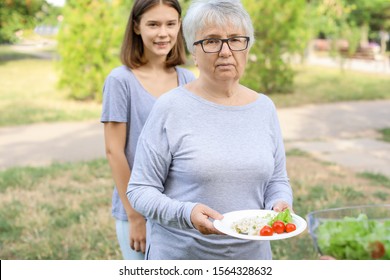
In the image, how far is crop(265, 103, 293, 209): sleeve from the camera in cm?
200

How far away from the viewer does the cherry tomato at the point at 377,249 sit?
4.61ft

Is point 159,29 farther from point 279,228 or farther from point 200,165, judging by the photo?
point 279,228

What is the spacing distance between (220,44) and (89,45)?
11.0 meters

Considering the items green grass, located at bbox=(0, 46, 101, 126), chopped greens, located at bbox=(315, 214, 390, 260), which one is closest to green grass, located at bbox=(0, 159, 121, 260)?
chopped greens, located at bbox=(315, 214, 390, 260)

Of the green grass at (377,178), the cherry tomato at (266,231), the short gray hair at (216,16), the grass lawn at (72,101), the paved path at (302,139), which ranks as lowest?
the grass lawn at (72,101)

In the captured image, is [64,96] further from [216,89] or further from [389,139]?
[216,89]

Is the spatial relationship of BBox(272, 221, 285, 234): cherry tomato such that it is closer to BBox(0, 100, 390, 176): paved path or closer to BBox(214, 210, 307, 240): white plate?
BBox(214, 210, 307, 240): white plate

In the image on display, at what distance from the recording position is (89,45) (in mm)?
12508

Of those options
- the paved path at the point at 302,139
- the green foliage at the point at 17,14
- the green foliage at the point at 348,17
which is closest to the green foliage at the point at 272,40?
the paved path at the point at 302,139

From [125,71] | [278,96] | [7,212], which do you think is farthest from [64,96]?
[125,71]

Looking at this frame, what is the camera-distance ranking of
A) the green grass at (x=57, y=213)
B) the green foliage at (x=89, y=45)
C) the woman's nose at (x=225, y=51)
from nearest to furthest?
1. the woman's nose at (x=225, y=51)
2. the green grass at (x=57, y=213)
3. the green foliage at (x=89, y=45)

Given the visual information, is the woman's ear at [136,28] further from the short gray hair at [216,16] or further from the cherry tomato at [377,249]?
the cherry tomato at [377,249]

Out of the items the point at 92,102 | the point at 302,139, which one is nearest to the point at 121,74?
the point at 302,139

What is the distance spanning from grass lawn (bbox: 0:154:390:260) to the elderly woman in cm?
232
